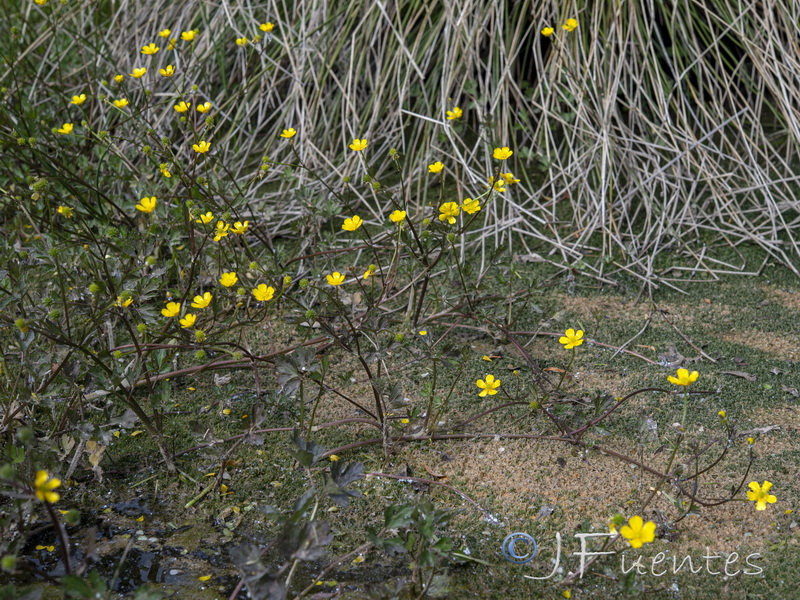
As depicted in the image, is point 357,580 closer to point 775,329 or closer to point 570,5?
point 775,329

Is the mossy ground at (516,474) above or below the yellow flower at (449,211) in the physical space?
below

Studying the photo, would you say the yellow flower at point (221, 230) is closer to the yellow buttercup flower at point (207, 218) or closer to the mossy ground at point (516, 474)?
the yellow buttercup flower at point (207, 218)

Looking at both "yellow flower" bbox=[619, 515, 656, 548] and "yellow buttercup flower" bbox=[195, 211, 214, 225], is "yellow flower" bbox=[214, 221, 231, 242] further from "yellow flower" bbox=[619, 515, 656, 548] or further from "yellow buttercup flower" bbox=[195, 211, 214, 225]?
"yellow flower" bbox=[619, 515, 656, 548]

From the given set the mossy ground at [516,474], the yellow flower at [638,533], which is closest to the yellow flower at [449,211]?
the mossy ground at [516,474]

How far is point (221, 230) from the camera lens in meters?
1.55

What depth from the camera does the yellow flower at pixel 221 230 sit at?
152 cm

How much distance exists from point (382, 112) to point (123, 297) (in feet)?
4.47

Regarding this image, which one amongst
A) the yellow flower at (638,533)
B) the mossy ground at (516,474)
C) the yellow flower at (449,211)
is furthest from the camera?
the yellow flower at (449,211)

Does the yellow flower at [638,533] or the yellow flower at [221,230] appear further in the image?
the yellow flower at [221,230]

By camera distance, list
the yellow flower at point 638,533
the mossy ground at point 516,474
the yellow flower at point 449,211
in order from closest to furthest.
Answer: the yellow flower at point 638,533 → the mossy ground at point 516,474 → the yellow flower at point 449,211

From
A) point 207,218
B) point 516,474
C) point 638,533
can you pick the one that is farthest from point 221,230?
point 638,533

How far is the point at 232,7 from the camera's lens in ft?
8.67

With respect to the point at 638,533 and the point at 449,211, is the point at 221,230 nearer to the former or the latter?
the point at 449,211

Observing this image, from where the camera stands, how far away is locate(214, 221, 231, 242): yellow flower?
1.52 metres
